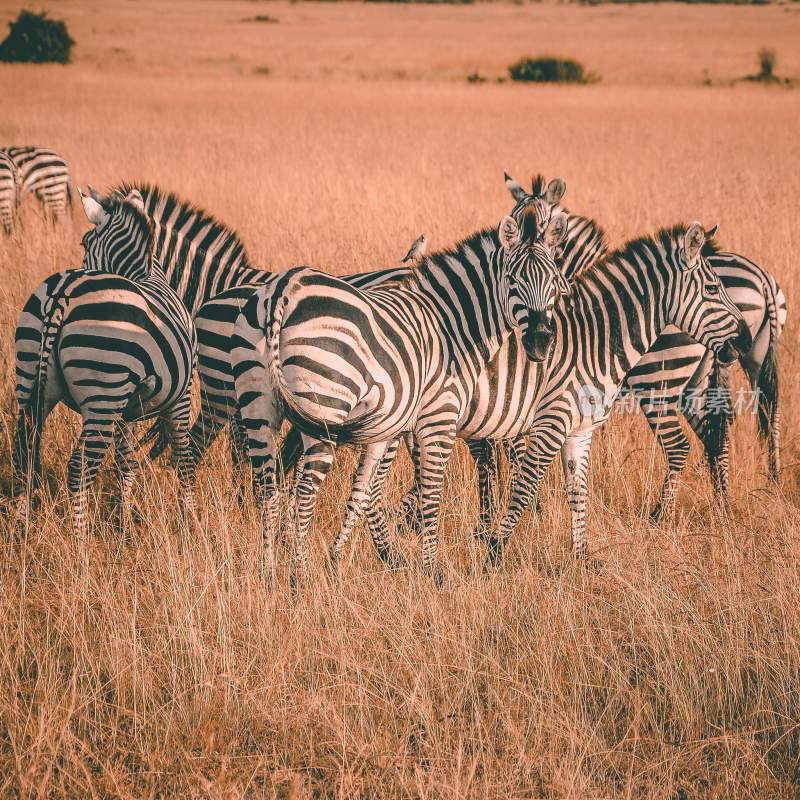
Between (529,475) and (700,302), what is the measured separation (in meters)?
1.36

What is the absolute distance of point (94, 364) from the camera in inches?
157

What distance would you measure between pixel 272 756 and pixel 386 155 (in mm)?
14715

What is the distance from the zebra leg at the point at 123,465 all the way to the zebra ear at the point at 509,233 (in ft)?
7.12

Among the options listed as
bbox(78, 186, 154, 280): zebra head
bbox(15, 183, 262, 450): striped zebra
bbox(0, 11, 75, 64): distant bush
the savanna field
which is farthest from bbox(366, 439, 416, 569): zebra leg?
bbox(0, 11, 75, 64): distant bush

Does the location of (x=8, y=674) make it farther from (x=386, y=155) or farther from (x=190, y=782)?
(x=386, y=155)

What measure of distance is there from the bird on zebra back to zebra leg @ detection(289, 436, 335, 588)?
0.55 m

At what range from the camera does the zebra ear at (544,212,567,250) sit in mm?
4086

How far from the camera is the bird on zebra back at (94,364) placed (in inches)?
157

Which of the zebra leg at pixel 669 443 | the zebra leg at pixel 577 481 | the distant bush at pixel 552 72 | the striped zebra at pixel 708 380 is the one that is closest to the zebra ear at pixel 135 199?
the striped zebra at pixel 708 380

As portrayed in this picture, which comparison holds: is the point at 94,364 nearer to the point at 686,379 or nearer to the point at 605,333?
the point at 605,333

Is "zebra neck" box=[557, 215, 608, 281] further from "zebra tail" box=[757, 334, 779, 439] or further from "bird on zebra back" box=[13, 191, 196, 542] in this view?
"bird on zebra back" box=[13, 191, 196, 542]

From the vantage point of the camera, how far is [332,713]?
3023mm

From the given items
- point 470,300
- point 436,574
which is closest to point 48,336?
point 470,300

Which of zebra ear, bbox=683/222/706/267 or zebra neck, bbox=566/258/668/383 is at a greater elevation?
zebra ear, bbox=683/222/706/267
